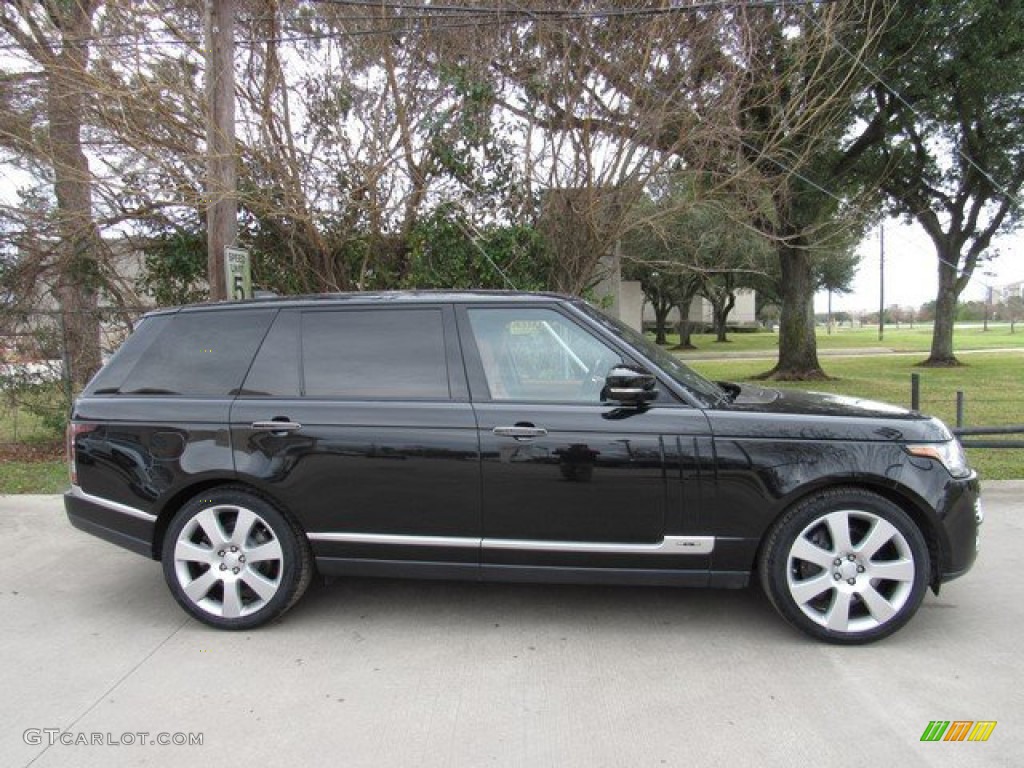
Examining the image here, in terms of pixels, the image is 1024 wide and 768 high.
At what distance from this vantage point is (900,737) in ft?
8.94

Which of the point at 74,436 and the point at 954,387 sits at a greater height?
the point at 74,436

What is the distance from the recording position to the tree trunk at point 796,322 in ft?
55.5

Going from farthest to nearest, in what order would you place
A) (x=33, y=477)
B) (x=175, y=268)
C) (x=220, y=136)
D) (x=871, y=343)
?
(x=871, y=343), (x=175, y=268), (x=33, y=477), (x=220, y=136)

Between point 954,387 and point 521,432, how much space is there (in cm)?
1379

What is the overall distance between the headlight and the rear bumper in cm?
407

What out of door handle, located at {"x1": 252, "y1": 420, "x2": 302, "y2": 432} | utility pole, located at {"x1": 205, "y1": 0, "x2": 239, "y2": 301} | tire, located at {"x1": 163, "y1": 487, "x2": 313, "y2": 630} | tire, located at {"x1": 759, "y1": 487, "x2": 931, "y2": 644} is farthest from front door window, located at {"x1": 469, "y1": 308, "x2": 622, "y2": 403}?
utility pole, located at {"x1": 205, "y1": 0, "x2": 239, "y2": 301}

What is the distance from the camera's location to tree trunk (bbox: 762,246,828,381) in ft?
55.5

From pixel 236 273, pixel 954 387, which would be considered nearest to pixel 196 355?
pixel 236 273

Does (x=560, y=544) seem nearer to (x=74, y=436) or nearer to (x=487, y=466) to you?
(x=487, y=466)

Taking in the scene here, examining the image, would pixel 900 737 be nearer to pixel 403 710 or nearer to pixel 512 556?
pixel 512 556

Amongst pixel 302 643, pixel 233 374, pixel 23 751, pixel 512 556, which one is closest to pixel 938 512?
pixel 512 556

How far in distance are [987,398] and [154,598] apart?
42.8 feet

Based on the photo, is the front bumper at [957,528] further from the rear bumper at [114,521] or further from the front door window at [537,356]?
the rear bumper at [114,521]

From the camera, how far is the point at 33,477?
7.21 meters
